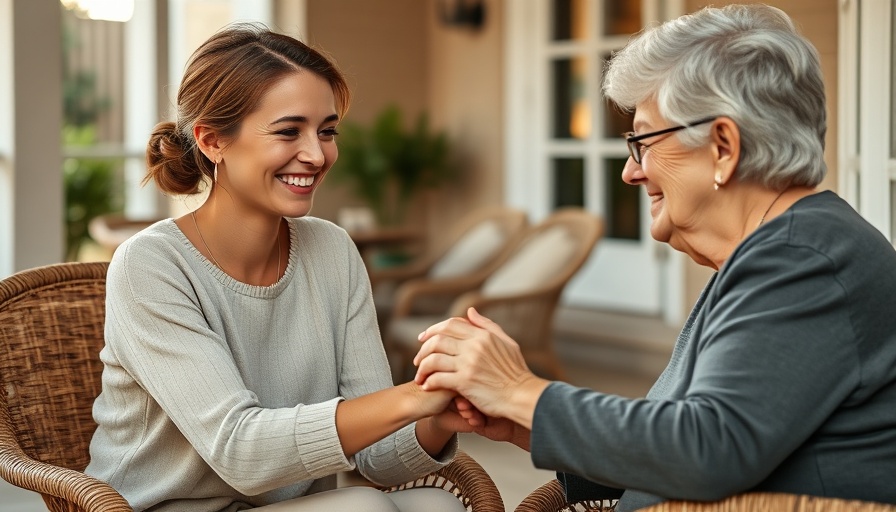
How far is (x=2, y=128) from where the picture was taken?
16.8ft

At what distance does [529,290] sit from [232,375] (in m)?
3.29

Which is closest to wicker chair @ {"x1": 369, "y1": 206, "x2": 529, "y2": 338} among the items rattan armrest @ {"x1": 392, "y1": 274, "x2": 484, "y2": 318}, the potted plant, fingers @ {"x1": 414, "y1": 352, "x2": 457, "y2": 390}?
rattan armrest @ {"x1": 392, "y1": 274, "x2": 484, "y2": 318}

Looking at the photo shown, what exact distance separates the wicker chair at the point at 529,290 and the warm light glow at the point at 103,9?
2.55 metres

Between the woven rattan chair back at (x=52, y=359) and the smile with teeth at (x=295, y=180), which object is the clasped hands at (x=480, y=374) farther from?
the woven rattan chair back at (x=52, y=359)

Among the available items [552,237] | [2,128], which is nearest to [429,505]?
[552,237]

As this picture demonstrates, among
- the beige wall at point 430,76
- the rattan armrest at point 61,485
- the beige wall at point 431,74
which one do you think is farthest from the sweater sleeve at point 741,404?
the beige wall at point 430,76

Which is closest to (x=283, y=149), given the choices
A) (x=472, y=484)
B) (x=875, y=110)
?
(x=472, y=484)

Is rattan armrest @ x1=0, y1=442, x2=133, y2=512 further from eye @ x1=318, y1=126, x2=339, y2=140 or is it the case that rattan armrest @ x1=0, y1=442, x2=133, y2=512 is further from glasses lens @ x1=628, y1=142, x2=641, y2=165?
glasses lens @ x1=628, y1=142, x2=641, y2=165

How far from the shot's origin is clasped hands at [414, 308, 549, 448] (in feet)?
4.51

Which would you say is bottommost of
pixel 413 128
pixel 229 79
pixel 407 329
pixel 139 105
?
pixel 407 329

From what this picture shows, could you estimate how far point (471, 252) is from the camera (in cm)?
560

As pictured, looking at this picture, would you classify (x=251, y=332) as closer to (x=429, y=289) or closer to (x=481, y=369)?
(x=481, y=369)

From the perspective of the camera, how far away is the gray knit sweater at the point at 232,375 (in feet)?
5.00

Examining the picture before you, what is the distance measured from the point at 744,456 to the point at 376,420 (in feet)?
1.84
